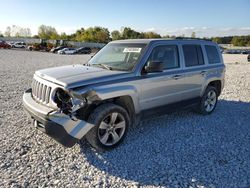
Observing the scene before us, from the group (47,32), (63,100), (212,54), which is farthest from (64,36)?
(63,100)

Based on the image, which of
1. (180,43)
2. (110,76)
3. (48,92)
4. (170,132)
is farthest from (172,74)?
(48,92)

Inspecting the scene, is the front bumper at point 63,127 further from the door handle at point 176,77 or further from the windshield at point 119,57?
the door handle at point 176,77

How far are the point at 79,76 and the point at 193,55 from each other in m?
3.09

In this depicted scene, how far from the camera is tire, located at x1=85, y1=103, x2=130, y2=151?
3.90 m

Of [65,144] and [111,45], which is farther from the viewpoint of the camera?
[111,45]

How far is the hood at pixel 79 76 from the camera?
3.80 m

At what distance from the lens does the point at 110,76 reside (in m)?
4.11

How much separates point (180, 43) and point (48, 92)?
10.5 ft

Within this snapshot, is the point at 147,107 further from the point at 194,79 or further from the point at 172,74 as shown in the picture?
the point at 194,79

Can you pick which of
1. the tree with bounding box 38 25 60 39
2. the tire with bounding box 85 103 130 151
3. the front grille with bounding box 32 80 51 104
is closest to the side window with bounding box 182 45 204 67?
the tire with bounding box 85 103 130 151

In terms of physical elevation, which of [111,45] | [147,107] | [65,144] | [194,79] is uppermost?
[111,45]

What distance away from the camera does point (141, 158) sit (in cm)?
396

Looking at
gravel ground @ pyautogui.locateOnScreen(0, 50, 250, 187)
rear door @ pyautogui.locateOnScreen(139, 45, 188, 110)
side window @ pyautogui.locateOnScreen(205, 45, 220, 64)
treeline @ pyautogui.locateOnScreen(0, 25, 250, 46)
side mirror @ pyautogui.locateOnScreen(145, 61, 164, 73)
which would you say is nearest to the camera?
gravel ground @ pyautogui.locateOnScreen(0, 50, 250, 187)

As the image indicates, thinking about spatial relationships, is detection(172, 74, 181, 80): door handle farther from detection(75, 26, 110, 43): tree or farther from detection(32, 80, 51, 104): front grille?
detection(75, 26, 110, 43): tree
